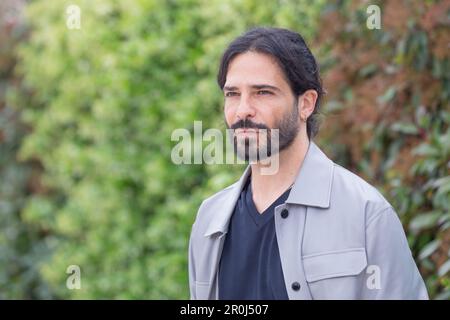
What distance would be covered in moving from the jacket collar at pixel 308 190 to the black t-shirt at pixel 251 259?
4 centimetres

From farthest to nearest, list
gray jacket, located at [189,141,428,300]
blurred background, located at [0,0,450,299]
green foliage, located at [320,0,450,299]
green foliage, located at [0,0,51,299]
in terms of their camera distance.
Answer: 1. green foliage, located at [0,0,51,299]
2. blurred background, located at [0,0,450,299]
3. green foliage, located at [320,0,450,299]
4. gray jacket, located at [189,141,428,300]

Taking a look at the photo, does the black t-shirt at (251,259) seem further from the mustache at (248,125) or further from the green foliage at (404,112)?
the green foliage at (404,112)

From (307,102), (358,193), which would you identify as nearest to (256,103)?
(307,102)

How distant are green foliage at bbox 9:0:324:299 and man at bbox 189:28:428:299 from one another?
2.74 m

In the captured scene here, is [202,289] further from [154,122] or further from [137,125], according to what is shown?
[137,125]

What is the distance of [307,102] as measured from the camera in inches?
107

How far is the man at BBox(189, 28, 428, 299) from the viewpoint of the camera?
2404 millimetres

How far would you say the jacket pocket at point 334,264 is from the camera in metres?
2.38

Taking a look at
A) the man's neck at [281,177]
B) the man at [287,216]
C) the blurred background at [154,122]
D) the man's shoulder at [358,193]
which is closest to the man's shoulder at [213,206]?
the man at [287,216]

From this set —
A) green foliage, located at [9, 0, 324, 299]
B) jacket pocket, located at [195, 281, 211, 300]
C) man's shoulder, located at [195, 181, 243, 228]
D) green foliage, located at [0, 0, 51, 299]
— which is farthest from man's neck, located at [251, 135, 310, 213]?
green foliage, located at [0, 0, 51, 299]

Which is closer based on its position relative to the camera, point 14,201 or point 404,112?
point 404,112

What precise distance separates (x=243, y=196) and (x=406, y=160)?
6.11 ft

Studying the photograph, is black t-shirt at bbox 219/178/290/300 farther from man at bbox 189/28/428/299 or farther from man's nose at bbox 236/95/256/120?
→ man's nose at bbox 236/95/256/120

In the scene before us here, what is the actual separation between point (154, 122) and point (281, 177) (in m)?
3.86
